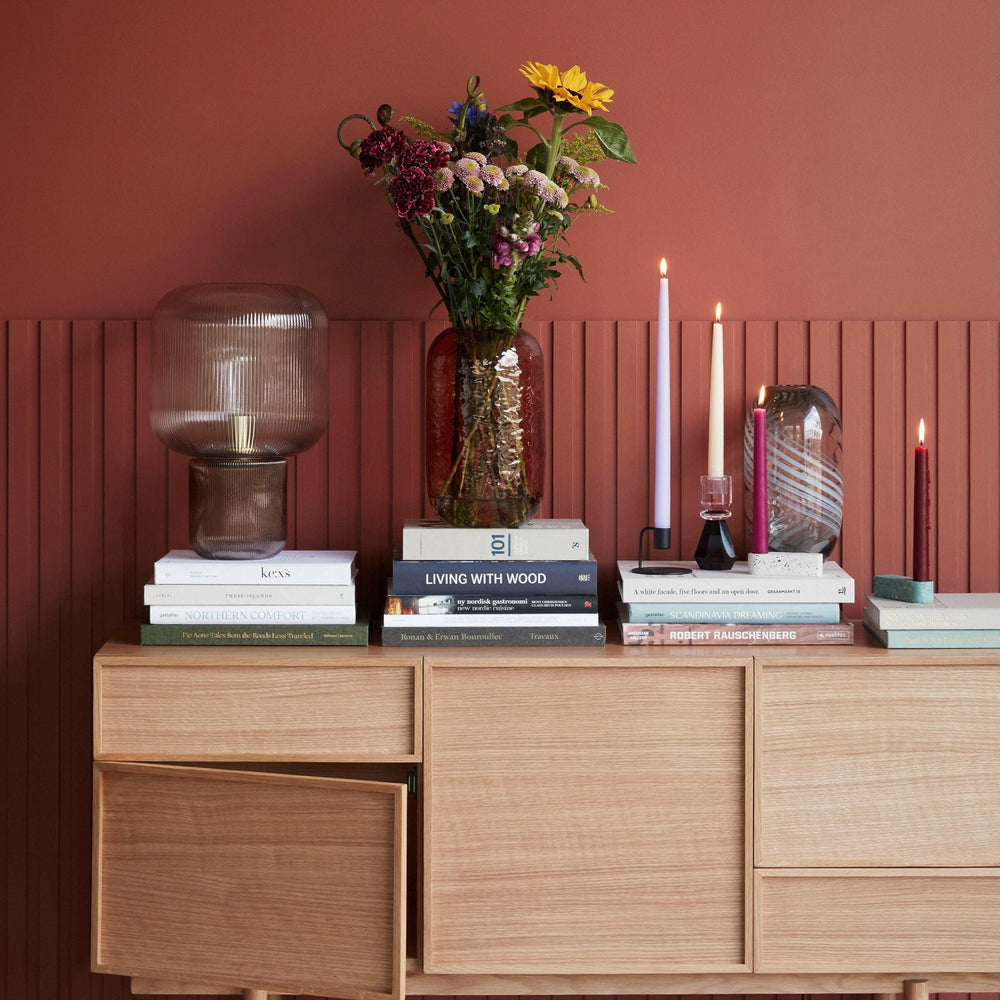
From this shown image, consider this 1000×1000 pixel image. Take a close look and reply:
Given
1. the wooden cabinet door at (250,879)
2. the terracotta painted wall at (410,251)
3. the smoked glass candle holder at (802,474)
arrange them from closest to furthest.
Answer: the wooden cabinet door at (250,879)
the smoked glass candle holder at (802,474)
the terracotta painted wall at (410,251)

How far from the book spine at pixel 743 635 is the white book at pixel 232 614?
423mm

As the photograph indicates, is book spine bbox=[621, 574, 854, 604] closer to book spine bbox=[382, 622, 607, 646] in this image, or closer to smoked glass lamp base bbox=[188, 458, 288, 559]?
book spine bbox=[382, 622, 607, 646]

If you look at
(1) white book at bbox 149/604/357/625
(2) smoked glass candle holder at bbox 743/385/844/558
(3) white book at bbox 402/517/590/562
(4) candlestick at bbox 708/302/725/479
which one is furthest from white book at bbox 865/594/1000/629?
(1) white book at bbox 149/604/357/625

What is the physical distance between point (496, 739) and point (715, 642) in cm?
31

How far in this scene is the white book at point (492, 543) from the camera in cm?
129

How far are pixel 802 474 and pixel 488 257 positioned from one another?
0.53 metres

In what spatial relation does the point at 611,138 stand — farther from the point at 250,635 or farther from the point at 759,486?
the point at 250,635

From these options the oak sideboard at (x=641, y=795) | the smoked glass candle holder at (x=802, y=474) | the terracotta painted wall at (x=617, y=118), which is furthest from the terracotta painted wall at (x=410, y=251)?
the oak sideboard at (x=641, y=795)

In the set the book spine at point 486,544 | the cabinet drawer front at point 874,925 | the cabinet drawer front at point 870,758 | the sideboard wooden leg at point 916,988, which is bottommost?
the sideboard wooden leg at point 916,988

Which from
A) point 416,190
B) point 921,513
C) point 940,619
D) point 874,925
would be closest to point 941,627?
point 940,619

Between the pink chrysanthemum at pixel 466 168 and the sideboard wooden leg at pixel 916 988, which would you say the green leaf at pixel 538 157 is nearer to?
the pink chrysanthemum at pixel 466 168

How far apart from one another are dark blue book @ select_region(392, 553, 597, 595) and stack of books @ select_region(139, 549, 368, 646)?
0.09 meters

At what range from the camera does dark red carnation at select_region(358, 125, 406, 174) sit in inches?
49.6

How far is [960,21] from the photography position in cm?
150
